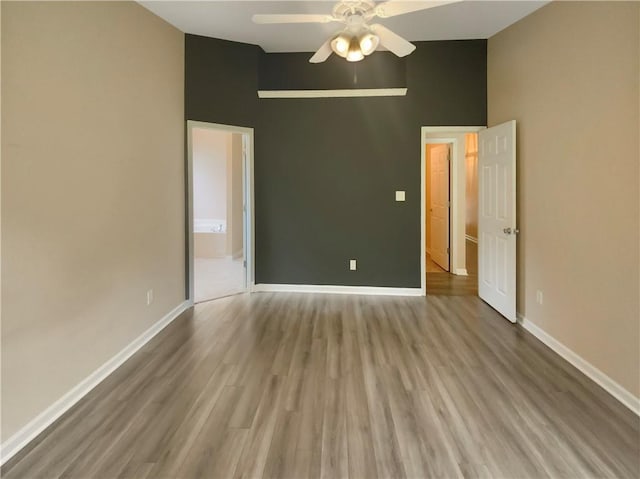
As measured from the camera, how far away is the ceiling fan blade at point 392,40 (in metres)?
2.56

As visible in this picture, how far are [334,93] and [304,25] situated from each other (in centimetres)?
97

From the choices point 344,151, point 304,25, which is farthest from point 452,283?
point 304,25

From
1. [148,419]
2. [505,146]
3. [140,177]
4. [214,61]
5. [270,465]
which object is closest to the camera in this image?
[270,465]

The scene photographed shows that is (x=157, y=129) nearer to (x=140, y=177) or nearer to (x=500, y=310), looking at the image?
(x=140, y=177)

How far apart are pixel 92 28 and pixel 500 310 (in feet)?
14.2

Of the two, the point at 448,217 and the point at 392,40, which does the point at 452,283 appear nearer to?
the point at 448,217

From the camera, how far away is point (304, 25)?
3.84 m

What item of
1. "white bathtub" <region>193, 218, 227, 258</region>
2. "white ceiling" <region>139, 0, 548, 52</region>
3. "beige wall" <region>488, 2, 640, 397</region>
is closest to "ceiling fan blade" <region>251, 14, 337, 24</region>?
"white ceiling" <region>139, 0, 548, 52</region>

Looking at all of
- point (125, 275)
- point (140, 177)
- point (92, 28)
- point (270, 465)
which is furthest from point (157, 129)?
point (270, 465)

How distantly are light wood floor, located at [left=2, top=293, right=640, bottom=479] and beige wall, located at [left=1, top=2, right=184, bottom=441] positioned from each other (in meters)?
0.34

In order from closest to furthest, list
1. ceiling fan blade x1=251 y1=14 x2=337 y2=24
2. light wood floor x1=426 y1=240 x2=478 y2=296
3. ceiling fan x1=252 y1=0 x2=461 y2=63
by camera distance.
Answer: ceiling fan x1=252 y1=0 x2=461 y2=63, ceiling fan blade x1=251 y1=14 x2=337 y2=24, light wood floor x1=426 y1=240 x2=478 y2=296

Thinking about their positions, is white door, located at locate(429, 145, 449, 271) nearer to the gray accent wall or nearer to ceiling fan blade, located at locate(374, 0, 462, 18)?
the gray accent wall

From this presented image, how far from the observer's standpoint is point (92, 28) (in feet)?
8.43

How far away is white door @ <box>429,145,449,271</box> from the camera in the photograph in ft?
20.5
